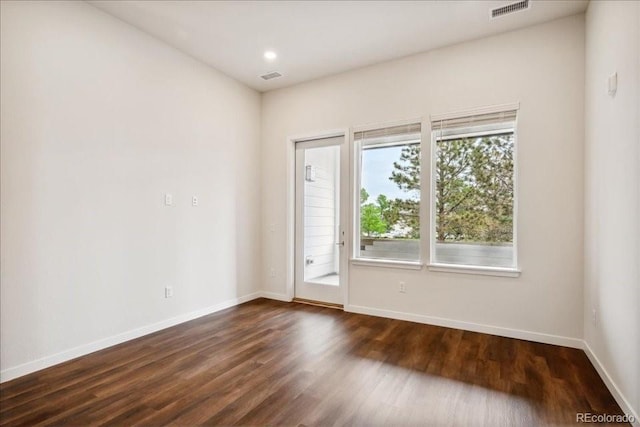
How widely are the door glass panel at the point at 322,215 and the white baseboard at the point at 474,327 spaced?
2.10 ft

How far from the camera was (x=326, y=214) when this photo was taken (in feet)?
15.0

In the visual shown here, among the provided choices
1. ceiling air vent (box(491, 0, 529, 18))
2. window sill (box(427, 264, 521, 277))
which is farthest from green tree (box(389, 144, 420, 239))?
ceiling air vent (box(491, 0, 529, 18))

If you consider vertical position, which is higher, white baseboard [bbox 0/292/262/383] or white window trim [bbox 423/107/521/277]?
white window trim [bbox 423/107/521/277]

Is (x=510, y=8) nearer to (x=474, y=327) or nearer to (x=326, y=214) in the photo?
(x=326, y=214)

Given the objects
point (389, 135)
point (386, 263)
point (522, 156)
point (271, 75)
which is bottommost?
point (386, 263)

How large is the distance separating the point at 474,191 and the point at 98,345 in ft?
13.0

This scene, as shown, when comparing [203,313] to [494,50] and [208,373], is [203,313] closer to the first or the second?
[208,373]

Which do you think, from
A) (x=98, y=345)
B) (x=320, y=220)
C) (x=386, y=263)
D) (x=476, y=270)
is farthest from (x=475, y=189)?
(x=98, y=345)

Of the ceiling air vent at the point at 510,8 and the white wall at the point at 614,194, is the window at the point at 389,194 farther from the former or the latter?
the white wall at the point at 614,194

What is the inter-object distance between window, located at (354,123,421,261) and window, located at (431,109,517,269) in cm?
24

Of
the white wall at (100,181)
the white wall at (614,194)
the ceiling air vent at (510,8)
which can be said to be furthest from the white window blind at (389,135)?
the white wall at (100,181)

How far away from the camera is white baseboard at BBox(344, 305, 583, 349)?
308cm

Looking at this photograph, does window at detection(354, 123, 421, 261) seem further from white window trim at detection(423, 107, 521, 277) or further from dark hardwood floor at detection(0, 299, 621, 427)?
dark hardwood floor at detection(0, 299, 621, 427)

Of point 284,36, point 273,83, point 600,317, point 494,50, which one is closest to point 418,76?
point 494,50
